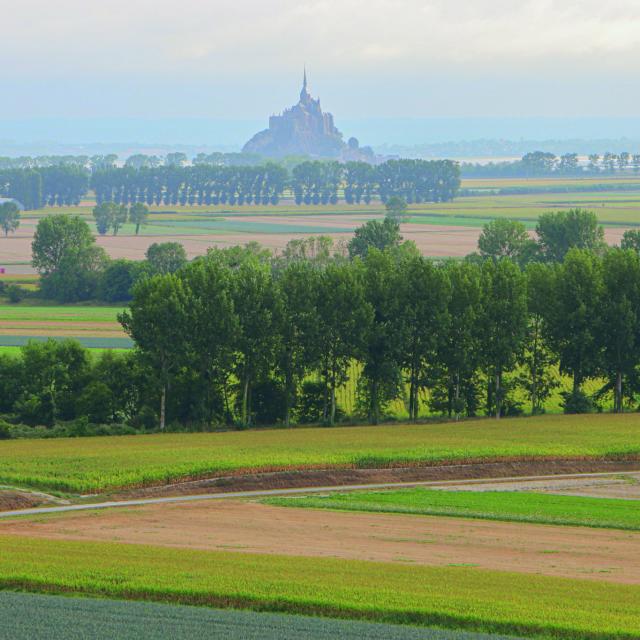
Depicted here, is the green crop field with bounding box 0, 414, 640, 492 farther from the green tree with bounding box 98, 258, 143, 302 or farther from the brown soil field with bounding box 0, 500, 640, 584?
the green tree with bounding box 98, 258, 143, 302

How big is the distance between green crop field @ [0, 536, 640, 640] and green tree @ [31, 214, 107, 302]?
95273mm

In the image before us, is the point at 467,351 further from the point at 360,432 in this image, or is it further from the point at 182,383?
the point at 182,383

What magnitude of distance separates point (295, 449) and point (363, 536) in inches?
658

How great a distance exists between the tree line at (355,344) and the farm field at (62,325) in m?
24.0

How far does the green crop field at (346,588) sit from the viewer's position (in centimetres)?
2639

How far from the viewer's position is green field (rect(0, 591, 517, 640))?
82.6 feet

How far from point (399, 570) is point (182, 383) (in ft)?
124

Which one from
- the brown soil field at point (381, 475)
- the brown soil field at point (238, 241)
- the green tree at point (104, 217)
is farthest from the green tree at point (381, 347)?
the green tree at point (104, 217)

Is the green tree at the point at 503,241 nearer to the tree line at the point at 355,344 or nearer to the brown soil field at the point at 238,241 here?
the brown soil field at the point at 238,241

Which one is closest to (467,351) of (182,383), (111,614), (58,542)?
(182,383)

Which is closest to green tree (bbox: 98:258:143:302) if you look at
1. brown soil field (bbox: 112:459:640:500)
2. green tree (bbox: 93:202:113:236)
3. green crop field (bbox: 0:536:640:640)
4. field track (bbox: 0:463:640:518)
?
green tree (bbox: 93:202:113:236)

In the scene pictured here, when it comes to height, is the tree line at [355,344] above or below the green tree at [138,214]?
below

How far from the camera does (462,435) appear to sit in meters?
59.8

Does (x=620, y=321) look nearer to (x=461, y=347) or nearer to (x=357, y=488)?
(x=461, y=347)
